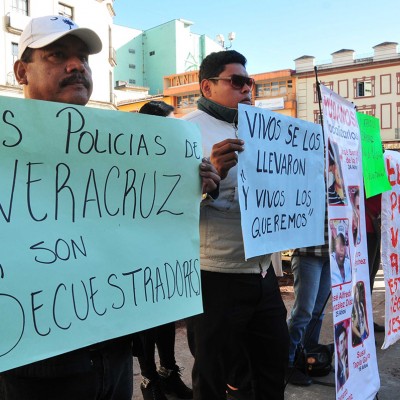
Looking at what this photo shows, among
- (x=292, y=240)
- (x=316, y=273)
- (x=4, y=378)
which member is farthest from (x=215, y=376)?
(x=316, y=273)

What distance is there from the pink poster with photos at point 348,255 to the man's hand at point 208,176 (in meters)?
0.85

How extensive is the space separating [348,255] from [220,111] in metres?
1.05

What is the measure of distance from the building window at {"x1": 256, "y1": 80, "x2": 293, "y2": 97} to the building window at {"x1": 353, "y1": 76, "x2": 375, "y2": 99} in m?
4.88

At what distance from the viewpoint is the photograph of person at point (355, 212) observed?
8.30 ft

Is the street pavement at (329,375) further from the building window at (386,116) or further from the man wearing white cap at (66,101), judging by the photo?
the building window at (386,116)

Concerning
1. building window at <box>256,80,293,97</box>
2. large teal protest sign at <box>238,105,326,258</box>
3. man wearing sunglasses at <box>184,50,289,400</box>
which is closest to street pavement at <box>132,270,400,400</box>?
man wearing sunglasses at <box>184,50,289,400</box>

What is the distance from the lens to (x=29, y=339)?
1.12 meters

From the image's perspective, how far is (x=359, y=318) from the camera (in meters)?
2.53

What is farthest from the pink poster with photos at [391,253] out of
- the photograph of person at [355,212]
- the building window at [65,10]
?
the building window at [65,10]

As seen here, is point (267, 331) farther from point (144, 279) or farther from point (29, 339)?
point (29, 339)

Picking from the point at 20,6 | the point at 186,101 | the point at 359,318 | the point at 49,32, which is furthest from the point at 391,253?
the point at 186,101

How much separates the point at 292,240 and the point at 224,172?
533mm

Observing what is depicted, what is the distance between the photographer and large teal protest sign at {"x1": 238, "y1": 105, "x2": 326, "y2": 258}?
1.83 metres

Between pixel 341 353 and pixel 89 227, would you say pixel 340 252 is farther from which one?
pixel 89 227
